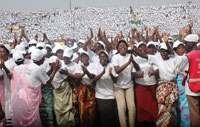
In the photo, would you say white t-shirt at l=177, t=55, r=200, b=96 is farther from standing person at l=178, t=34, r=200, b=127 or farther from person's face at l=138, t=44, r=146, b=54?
person's face at l=138, t=44, r=146, b=54

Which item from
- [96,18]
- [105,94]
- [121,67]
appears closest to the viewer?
[121,67]

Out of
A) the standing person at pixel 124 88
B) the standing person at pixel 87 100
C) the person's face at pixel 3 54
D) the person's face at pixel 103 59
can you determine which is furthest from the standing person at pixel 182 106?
the person's face at pixel 3 54

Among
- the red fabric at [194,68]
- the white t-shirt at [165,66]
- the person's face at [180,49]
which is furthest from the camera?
the person's face at [180,49]

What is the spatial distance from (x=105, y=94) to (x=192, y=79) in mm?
1375

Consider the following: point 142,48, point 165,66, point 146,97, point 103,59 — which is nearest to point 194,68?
point 165,66

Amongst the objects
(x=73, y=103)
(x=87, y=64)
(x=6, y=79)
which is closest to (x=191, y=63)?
(x=87, y=64)

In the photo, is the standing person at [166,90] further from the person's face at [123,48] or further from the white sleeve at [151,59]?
the person's face at [123,48]

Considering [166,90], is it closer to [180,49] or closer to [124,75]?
[124,75]

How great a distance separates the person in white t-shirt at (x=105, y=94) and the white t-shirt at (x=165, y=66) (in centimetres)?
78

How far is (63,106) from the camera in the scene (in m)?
3.40

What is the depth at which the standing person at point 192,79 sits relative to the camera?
295 cm

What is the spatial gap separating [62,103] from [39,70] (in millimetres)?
747

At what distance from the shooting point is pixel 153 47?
398cm

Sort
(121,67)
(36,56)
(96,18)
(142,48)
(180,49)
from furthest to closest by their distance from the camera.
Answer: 1. (96,18)
2. (142,48)
3. (180,49)
4. (121,67)
5. (36,56)
